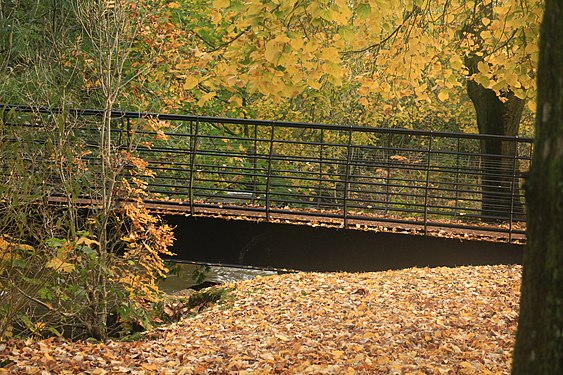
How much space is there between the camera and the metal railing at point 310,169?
11.3 m

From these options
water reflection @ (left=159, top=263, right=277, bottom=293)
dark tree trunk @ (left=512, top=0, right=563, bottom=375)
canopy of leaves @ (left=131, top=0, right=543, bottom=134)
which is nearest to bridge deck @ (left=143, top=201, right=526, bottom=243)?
canopy of leaves @ (left=131, top=0, right=543, bottom=134)

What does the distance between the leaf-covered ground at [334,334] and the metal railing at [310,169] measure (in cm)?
133

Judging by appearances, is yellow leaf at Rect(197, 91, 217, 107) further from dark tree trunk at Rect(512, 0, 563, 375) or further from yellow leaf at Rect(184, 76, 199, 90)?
dark tree trunk at Rect(512, 0, 563, 375)

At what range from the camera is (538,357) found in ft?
9.46

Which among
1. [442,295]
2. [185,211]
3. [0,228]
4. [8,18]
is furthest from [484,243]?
[8,18]

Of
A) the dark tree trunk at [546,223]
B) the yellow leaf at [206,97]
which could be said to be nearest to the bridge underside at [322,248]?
the yellow leaf at [206,97]

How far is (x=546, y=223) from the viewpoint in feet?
9.34

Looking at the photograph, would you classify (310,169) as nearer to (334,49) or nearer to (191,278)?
(191,278)

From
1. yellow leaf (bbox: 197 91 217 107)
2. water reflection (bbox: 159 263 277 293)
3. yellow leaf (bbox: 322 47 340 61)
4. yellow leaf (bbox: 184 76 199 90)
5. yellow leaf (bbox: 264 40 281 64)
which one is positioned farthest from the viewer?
water reflection (bbox: 159 263 277 293)

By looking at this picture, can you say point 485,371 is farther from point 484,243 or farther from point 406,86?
point 484,243

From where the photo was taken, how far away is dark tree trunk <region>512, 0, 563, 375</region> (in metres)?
2.82

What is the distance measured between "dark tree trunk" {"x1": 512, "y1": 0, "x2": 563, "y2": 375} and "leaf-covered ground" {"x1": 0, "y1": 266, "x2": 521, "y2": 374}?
3153 mm

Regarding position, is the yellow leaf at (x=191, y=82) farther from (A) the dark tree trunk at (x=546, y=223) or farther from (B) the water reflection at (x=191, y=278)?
(B) the water reflection at (x=191, y=278)

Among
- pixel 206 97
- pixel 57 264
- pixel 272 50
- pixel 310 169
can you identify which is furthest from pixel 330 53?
pixel 310 169
